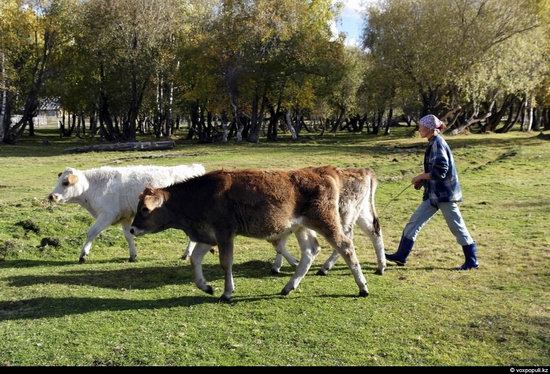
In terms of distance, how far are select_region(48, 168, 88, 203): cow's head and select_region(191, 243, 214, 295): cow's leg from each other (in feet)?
14.1

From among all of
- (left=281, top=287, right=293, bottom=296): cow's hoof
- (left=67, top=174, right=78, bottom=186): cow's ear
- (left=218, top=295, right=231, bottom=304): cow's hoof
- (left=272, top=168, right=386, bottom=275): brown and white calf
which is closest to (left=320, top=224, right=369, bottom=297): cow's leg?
(left=272, top=168, right=386, bottom=275): brown and white calf

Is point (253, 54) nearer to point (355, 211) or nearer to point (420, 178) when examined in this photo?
point (420, 178)

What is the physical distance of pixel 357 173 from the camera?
9734 millimetres

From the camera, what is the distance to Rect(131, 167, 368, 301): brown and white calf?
8477 mm

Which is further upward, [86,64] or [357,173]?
[86,64]

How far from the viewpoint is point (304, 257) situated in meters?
8.96

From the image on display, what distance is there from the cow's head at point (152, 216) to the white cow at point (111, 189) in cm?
285

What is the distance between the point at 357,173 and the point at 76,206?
935 cm

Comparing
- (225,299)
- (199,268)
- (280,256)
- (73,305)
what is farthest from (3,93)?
(225,299)

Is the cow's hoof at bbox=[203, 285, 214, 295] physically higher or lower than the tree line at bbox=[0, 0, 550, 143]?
lower

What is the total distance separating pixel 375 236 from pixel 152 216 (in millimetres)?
3813

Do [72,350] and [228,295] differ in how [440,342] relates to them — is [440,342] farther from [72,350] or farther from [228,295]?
[72,350]

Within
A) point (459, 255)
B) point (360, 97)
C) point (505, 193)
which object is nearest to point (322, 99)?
point (360, 97)

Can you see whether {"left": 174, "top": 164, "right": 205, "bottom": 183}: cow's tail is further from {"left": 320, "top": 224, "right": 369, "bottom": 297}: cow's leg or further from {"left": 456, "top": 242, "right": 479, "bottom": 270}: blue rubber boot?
{"left": 456, "top": 242, "right": 479, "bottom": 270}: blue rubber boot
